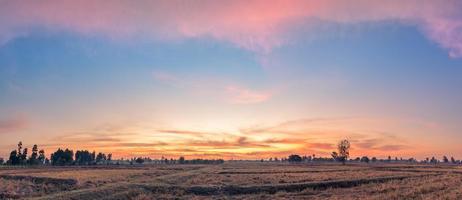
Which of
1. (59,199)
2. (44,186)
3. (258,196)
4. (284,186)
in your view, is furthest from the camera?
(44,186)

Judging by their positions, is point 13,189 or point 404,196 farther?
point 13,189

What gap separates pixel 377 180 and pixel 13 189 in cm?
4839

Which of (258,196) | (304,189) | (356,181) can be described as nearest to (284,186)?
(304,189)

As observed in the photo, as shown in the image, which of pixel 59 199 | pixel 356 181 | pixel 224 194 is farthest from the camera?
pixel 356 181

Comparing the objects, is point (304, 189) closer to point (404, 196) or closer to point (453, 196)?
point (404, 196)

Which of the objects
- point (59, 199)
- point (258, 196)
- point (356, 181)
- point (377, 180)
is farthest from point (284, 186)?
Answer: point (59, 199)

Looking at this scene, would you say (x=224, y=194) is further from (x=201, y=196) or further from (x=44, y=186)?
(x=44, y=186)

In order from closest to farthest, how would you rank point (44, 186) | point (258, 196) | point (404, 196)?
point (404, 196) < point (258, 196) < point (44, 186)

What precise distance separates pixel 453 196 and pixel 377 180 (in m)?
27.5

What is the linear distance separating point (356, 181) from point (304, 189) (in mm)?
10940

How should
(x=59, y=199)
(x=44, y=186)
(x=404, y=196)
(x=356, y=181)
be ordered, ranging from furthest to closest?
1. (x=44, y=186)
2. (x=356, y=181)
3. (x=59, y=199)
4. (x=404, y=196)

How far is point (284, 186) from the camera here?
5584 centimetres

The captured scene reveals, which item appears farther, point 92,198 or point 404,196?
point 92,198

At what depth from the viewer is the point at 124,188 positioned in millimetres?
54844
